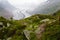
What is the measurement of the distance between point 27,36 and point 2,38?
223 inches

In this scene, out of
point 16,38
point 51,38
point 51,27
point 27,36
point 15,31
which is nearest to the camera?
point 51,38

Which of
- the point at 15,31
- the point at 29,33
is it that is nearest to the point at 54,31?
the point at 29,33

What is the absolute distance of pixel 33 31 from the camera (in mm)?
29594

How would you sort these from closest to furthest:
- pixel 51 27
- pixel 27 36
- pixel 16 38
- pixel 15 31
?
1. pixel 51 27
2. pixel 27 36
3. pixel 16 38
4. pixel 15 31

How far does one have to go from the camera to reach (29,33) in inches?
1139

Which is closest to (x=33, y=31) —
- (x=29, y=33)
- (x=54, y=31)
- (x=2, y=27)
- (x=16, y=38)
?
(x=29, y=33)

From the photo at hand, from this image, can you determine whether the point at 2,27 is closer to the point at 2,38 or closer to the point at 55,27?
the point at 2,38

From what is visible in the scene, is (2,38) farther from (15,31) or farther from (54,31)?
(54,31)

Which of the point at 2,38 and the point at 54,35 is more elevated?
the point at 54,35

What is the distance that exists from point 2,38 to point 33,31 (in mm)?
6115

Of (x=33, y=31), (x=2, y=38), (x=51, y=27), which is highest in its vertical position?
(x=51, y=27)

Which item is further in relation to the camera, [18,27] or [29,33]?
[18,27]

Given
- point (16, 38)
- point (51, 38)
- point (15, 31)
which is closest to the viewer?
point (51, 38)

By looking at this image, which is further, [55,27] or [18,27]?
[18,27]
